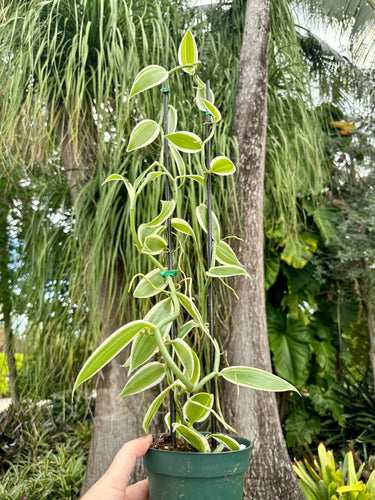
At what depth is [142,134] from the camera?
0.77 metres

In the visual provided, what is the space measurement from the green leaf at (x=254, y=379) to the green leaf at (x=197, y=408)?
0.05 meters

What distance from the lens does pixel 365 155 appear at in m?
3.12

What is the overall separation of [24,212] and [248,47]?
2.12 metres

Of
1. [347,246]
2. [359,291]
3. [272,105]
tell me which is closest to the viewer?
[272,105]

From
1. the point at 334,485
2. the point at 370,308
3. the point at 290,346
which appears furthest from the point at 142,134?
the point at 370,308

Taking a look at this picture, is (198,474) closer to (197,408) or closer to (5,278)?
(197,408)

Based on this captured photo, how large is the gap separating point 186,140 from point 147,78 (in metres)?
0.13

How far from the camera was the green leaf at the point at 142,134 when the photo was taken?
0.76 m

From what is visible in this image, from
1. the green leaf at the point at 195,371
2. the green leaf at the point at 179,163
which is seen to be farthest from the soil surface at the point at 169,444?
the green leaf at the point at 179,163

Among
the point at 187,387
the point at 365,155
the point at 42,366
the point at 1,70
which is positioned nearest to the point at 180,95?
the point at 1,70

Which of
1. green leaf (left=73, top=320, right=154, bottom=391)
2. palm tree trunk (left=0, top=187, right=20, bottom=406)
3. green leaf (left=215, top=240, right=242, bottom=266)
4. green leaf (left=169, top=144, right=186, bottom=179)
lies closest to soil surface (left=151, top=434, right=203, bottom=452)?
green leaf (left=73, top=320, right=154, bottom=391)

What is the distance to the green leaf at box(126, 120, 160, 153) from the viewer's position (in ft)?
2.48

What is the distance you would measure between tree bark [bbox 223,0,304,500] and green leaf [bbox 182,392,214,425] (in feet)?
2.94

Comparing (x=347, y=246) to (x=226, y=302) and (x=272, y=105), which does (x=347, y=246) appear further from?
(x=226, y=302)
